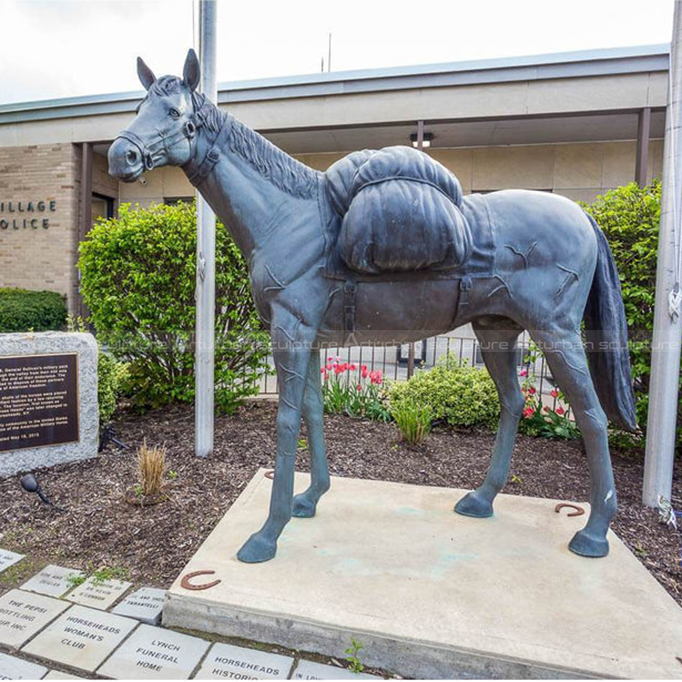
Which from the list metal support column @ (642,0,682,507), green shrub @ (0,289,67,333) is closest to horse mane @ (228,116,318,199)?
metal support column @ (642,0,682,507)

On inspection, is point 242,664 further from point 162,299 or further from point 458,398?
point 162,299

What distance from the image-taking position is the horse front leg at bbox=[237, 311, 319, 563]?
2078 mm

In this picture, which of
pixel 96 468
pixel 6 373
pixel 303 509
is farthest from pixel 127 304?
pixel 303 509

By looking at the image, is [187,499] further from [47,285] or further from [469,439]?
[47,285]

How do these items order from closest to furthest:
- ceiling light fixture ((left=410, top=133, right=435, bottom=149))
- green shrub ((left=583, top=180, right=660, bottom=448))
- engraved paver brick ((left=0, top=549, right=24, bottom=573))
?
1. engraved paver brick ((left=0, top=549, right=24, bottom=573))
2. green shrub ((left=583, top=180, right=660, bottom=448))
3. ceiling light fixture ((left=410, top=133, right=435, bottom=149))

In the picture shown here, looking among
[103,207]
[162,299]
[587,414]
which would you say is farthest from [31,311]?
[587,414]

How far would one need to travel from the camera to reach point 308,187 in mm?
2178

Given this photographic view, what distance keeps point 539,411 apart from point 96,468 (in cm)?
439

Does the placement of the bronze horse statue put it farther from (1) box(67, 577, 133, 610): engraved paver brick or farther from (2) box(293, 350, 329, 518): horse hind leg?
(1) box(67, 577, 133, 610): engraved paver brick

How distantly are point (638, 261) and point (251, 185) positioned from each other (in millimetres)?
3495

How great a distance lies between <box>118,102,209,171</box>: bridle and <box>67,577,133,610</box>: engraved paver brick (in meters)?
2.00

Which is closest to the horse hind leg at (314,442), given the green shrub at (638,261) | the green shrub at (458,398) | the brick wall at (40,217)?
the green shrub at (458,398)

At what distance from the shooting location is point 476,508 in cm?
271

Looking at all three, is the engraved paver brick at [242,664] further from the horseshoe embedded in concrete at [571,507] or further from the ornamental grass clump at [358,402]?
the ornamental grass clump at [358,402]
